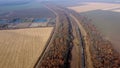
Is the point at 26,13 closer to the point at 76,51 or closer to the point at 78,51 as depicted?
the point at 76,51

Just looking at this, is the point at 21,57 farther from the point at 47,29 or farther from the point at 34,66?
the point at 47,29

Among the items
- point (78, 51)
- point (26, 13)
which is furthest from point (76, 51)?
point (26, 13)

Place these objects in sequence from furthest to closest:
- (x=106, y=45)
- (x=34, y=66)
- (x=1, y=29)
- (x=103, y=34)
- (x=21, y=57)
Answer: (x=1, y=29)
(x=103, y=34)
(x=106, y=45)
(x=21, y=57)
(x=34, y=66)

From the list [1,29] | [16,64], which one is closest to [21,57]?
[16,64]

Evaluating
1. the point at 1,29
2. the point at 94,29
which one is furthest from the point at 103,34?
the point at 1,29

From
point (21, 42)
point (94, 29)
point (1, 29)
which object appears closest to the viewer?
point (21, 42)

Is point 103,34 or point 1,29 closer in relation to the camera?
point 103,34

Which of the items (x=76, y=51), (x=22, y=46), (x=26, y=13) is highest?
(x=76, y=51)
